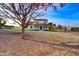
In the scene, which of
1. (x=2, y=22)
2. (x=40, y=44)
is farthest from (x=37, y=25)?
(x=2, y=22)

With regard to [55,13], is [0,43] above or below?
below

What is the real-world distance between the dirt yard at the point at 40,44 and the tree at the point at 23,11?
0.42 ft

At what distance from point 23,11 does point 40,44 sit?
36 cm

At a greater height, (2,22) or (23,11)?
(23,11)

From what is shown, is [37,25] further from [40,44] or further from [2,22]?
[2,22]

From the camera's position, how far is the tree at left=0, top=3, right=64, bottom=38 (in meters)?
1.77

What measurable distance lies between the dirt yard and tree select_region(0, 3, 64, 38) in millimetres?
129

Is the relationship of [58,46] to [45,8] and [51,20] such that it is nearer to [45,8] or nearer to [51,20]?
[51,20]

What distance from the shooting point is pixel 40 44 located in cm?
178

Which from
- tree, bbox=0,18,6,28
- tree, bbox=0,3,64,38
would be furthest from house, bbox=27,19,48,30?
tree, bbox=0,18,6,28

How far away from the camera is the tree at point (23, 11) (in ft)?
5.81

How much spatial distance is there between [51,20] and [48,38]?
18 centimetres

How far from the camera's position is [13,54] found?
5.77 feet

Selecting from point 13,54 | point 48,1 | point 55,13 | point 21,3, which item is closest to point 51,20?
point 55,13
